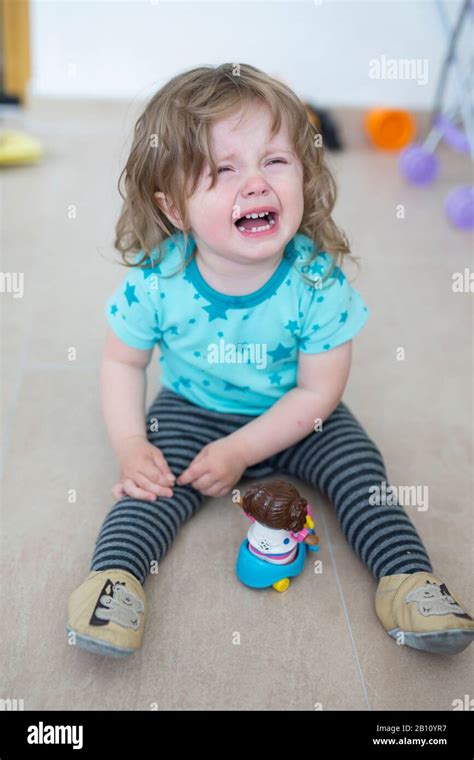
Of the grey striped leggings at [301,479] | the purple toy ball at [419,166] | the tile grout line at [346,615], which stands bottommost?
the tile grout line at [346,615]

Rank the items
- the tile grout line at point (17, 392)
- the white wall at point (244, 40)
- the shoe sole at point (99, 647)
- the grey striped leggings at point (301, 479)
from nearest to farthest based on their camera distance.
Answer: the shoe sole at point (99, 647), the grey striped leggings at point (301, 479), the tile grout line at point (17, 392), the white wall at point (244, 40)

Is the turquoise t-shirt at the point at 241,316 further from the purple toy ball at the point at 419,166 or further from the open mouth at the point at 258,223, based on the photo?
the purple toy ball at the point at 419,166

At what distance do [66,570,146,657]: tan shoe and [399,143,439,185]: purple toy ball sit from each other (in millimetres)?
1406

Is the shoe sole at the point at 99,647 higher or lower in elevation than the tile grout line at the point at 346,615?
higher

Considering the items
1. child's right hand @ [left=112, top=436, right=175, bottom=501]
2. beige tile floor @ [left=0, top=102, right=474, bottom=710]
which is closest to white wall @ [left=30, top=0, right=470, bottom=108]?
beige tile floor @ [left=0, top=102, right=474, bottom=710]

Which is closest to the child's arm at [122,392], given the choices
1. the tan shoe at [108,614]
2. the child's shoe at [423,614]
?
the tan shoe at [108,614]

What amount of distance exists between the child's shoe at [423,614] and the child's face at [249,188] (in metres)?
0.38

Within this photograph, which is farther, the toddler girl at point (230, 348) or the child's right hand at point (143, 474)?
the child's right hand at point (143, 474)

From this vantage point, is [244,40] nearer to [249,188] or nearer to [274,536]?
[249,188]

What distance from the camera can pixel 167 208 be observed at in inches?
37.0

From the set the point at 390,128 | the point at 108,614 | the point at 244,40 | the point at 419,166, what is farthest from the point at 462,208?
the point at 108,614

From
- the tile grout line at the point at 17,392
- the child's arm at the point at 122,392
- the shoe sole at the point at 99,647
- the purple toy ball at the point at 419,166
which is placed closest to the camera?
the shoe sole at the point at 99,647

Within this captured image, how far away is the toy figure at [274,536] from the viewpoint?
865 millimetres
